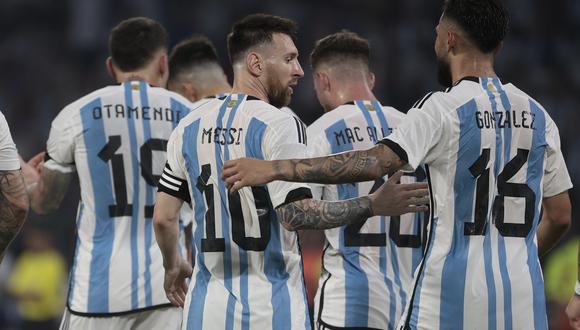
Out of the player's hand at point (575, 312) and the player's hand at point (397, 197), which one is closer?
the player's hand at point (397, 197)

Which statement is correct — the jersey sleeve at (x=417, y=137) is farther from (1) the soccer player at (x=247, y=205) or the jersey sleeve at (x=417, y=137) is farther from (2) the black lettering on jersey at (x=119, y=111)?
(2) the black lettering on jersey at (x=119, y=111)

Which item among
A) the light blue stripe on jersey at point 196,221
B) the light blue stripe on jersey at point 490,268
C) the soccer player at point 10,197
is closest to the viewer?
the light blue stripe on jersey at point 490,268

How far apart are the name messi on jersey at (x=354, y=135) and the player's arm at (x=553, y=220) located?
3.72 feet

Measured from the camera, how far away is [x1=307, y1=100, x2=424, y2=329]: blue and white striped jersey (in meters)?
6.02

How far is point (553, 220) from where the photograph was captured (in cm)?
529

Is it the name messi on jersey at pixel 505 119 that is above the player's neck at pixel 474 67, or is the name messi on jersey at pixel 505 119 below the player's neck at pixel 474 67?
below

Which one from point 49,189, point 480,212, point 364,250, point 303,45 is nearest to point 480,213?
point 480,212

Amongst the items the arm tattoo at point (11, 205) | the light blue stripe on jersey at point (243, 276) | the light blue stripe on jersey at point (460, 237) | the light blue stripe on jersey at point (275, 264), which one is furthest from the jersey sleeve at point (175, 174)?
the light blue stripe on jersey at point (460, 237)

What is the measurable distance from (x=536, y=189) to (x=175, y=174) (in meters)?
1.72

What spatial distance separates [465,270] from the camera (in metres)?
4.68

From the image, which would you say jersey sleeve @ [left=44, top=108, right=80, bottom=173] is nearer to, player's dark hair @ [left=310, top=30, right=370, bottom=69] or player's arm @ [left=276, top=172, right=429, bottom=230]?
player's dark hair @ [left=310, top=30, right=370, bottom=69]

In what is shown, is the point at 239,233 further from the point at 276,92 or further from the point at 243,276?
the point at 276,92

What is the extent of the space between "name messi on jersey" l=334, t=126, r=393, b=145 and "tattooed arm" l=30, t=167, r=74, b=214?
167cm

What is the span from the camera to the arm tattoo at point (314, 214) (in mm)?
4582
